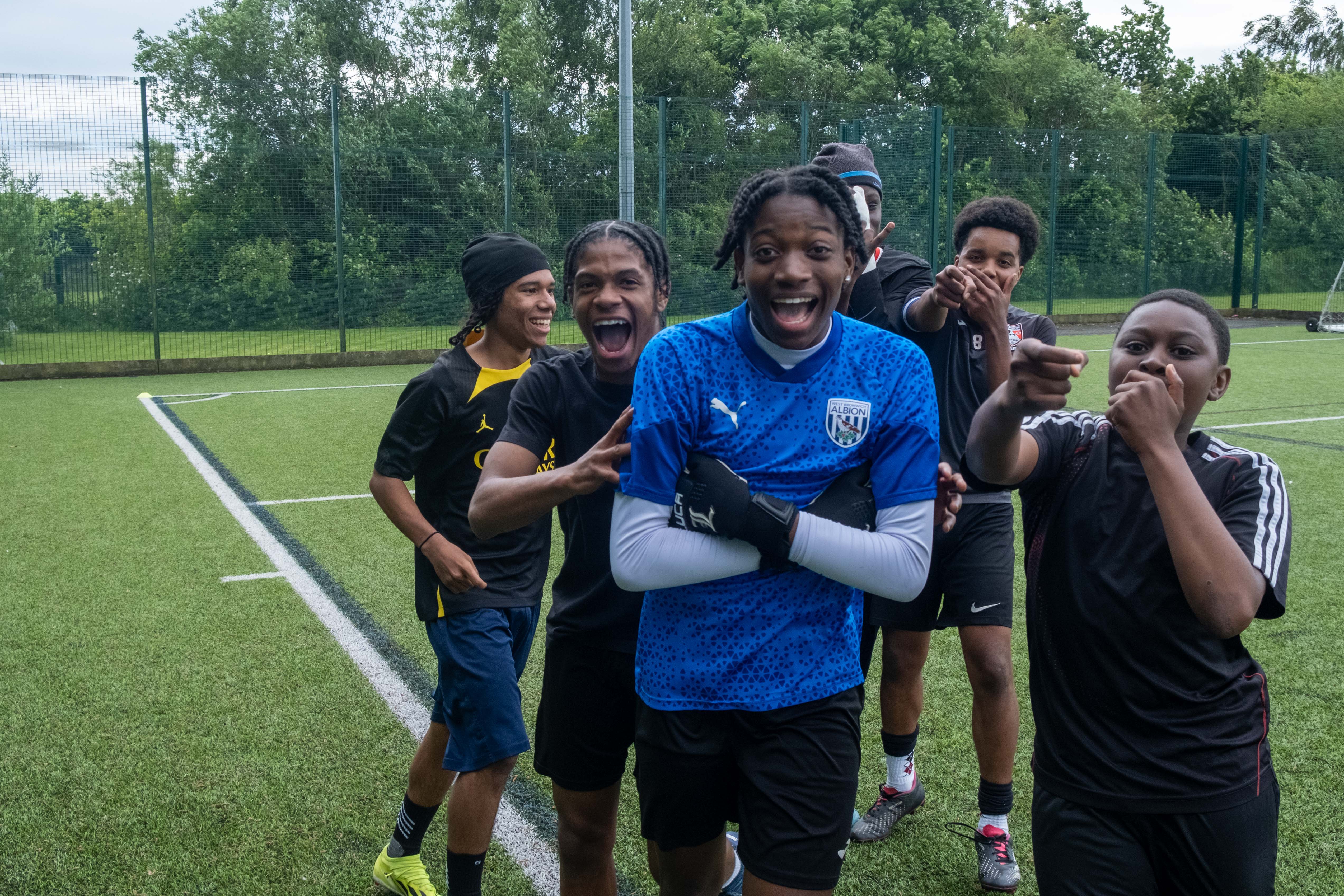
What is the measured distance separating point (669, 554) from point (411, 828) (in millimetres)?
1794

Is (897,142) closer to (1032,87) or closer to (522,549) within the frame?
(522,549)

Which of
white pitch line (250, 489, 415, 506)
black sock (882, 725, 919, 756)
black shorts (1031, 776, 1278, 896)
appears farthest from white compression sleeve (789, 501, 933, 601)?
white pitch line (250, 489, 415, 506)

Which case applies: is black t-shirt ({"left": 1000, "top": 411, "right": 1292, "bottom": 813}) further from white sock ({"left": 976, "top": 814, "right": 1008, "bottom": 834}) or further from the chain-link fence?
the chain-link fence

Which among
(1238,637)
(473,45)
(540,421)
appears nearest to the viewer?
(1238,637)

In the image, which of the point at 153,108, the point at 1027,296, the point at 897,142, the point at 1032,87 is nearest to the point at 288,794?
the point at 153,108

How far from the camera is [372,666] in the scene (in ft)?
18.0

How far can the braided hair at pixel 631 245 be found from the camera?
9.55ft

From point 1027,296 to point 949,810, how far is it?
2144 cm

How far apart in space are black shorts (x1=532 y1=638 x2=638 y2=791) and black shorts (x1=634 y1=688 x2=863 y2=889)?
1.20 ft

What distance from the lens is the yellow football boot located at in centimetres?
346

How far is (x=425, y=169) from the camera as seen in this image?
61.0ft

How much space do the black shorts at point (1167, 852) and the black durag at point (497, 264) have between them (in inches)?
87.3

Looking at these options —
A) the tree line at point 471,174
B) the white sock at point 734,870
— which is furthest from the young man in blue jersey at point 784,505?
the tree line at point 471,174

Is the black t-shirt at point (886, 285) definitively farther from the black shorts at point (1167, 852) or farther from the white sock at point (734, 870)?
the black shorts at point (1167, 852)
